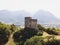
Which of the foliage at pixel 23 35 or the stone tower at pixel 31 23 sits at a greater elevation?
the stone tower at pixel 31 23

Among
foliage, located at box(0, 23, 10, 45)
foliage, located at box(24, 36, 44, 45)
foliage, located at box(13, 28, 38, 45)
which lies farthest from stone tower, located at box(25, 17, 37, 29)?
foliage, located at box(24, 36, 44, 45)

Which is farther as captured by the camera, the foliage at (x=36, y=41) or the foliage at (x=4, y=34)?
the foliage at (x=4, y=34)

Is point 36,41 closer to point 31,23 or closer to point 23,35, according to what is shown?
point 23,35

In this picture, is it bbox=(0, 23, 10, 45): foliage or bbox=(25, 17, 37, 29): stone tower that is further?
bbox=(0, 23, 10, 45): foliage

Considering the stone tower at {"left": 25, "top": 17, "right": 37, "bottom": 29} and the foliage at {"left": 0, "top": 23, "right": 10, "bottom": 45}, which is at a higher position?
the stone tower at {"left": 25, "top": 17, "right": 37, "bottom": 29}

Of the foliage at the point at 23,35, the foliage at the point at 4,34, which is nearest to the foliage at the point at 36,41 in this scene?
the foliage at the point at 23,35

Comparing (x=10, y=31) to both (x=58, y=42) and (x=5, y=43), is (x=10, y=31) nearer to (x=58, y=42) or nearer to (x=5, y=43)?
(x=5, y=43)

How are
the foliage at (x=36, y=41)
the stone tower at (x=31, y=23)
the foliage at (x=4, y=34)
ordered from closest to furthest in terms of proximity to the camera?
the foliage at (x=36, y=41) < the stone tower at (x=31, y=23) < the foliage at (x=4, y=34)

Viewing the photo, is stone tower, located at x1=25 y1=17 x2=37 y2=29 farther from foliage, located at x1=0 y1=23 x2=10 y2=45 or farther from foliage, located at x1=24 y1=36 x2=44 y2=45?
foliage, located at x1=24 y1=36 x2=44 y2=45

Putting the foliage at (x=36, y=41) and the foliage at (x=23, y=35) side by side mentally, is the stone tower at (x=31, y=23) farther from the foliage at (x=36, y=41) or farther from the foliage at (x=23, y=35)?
the foliage at (x=36, y=41)

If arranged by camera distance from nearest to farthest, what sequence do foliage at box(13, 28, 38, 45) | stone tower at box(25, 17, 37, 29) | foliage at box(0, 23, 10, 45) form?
foliage at box(13, 28, 38, 45), stone tower at box(25, 17, 37, 29), foliage at box(0, 23, 10, 45)

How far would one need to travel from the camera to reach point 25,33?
315 ft

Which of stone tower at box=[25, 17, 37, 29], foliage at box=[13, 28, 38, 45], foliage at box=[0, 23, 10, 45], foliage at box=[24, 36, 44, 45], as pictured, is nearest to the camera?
foliage at box=[24, 36, 44, 45]

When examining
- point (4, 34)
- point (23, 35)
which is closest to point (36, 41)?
point (23, 35)
